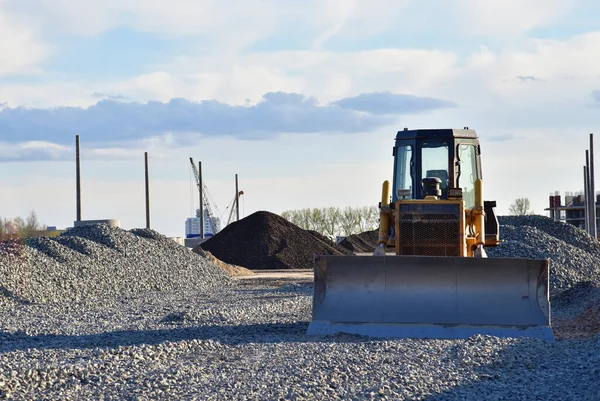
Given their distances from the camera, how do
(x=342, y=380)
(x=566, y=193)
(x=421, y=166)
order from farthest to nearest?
(x=566, y=193) < (x=421, y=166) < (x=342, y=380)

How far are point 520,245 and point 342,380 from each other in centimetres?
1743

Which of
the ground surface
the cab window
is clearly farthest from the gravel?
the cab window

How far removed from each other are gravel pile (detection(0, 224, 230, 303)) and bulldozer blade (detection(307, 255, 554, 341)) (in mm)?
9345

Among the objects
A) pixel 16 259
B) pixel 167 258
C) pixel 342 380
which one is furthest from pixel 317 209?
pixel 342 380

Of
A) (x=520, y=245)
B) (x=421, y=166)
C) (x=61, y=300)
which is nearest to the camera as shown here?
(x=421, y=166)

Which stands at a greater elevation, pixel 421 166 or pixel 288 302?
pixel 421 166

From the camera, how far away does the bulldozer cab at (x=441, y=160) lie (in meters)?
14.1

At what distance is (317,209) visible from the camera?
255ft

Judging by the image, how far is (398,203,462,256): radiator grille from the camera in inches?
497

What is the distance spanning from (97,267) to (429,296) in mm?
12887

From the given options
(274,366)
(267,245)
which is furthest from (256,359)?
(267,245)

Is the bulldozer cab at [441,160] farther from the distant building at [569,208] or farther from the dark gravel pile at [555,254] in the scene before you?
the distant building at [569,208]

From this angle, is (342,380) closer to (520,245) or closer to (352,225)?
(520,245)

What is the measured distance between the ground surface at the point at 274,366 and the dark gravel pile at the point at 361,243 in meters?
35.8
